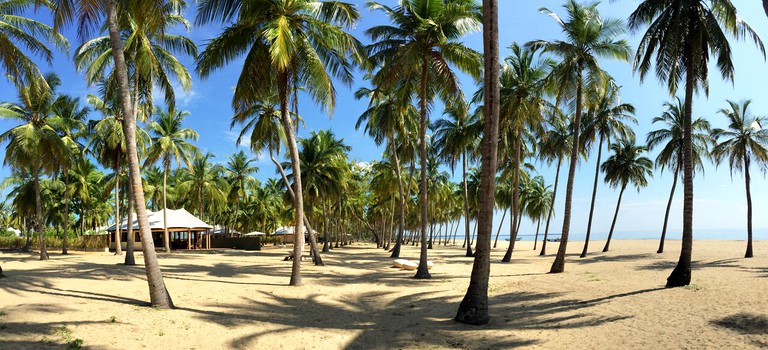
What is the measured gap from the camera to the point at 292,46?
12594 millimetres

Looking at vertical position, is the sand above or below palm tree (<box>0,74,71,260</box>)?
below

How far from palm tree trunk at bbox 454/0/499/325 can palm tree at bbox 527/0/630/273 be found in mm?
9362

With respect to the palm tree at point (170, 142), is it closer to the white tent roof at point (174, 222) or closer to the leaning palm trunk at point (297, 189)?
the white tent roof at point (174, 222)

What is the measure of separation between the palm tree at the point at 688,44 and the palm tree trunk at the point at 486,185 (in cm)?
644

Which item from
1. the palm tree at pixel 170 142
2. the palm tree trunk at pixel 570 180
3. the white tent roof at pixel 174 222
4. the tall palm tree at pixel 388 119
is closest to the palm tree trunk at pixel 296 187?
the tall palm tree at pixel 388 119

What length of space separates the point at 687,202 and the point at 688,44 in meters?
4.54

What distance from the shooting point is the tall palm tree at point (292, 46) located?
13062mm

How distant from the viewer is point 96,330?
24.6 ft

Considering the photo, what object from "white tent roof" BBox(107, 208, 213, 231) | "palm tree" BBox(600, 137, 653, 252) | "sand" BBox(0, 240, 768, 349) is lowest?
"sand" BBox(0, 240, 768, 349)

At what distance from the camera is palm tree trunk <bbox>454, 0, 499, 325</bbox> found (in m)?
9.09

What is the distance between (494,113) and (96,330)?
840 centimetres

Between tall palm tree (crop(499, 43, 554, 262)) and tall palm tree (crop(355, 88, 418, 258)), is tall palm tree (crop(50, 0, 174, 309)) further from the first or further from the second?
tall palm tree (crop(499, 43, 554, 262))

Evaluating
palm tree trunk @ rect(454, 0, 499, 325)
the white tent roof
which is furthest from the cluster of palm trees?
the white tent roof

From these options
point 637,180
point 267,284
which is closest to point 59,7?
point 267,284
